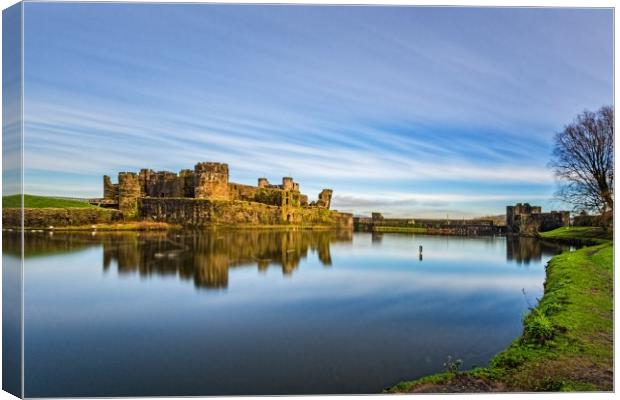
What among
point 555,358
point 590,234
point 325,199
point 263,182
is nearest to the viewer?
point 555,358

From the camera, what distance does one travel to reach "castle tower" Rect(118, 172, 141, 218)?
2612 centimetres

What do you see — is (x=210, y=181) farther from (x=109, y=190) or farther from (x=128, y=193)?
(x=109, y=190)

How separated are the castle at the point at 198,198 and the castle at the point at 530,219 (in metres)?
15.7

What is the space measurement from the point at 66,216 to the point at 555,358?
2154 centimetres

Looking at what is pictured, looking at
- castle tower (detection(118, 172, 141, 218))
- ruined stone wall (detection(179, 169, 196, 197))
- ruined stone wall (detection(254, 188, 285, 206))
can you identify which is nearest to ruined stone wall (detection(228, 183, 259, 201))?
ruined stone wall (detection(254, 188, 285, 206))

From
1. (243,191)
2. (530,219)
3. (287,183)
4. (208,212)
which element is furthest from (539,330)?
(287,183)

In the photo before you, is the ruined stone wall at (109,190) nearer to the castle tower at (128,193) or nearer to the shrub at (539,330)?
the castle tower at (128,193)

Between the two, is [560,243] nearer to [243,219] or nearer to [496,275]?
[496,275]

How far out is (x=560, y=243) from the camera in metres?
22.5

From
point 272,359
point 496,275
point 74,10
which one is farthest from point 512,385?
point 496,275

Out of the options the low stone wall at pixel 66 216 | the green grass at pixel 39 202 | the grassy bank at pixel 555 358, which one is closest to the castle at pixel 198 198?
the low stone wall at pixel 66 216

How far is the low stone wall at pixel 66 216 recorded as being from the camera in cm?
1911

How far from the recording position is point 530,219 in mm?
30688

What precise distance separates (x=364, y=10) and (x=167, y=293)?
556 cm
